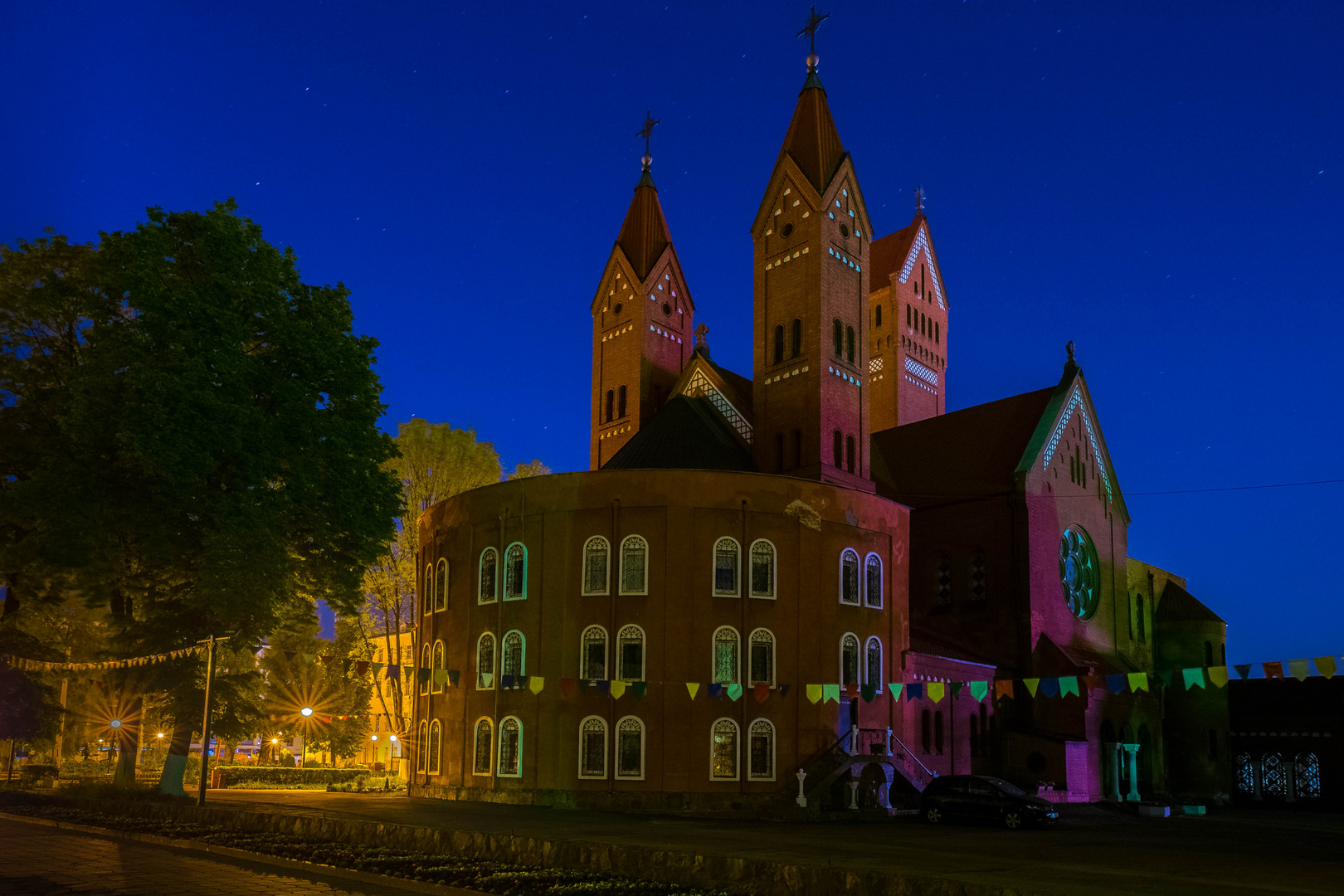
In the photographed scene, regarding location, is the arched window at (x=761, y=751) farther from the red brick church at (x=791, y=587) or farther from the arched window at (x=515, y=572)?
the arched window at (x=515, y=572)

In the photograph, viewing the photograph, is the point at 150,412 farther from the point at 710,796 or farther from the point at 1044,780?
the point at 1044,780

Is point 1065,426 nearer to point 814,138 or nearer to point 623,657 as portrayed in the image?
point 814,138

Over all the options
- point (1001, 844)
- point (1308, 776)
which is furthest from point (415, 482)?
point (1308, 776)

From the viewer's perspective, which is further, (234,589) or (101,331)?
(101,331)

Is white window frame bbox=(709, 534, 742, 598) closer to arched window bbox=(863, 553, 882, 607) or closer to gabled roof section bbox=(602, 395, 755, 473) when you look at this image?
arched window bbox=(863, 553, 882, 607)

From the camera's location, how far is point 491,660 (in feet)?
121

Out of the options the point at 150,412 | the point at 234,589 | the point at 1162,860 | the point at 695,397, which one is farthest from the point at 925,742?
the point at 150,412

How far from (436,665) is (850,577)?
49.0ft

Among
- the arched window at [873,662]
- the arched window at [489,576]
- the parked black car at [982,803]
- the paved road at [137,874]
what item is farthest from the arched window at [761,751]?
the paved road at [137,874]

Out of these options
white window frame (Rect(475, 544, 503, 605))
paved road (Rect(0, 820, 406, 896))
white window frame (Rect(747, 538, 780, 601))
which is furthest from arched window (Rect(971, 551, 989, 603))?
paved road (Rect(0, 820, 406, 896))

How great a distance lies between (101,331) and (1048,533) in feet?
119

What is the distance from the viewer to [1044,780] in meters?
41.9

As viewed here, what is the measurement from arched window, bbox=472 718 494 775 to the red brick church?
0.11 m

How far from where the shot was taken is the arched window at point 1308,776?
50562 mm
